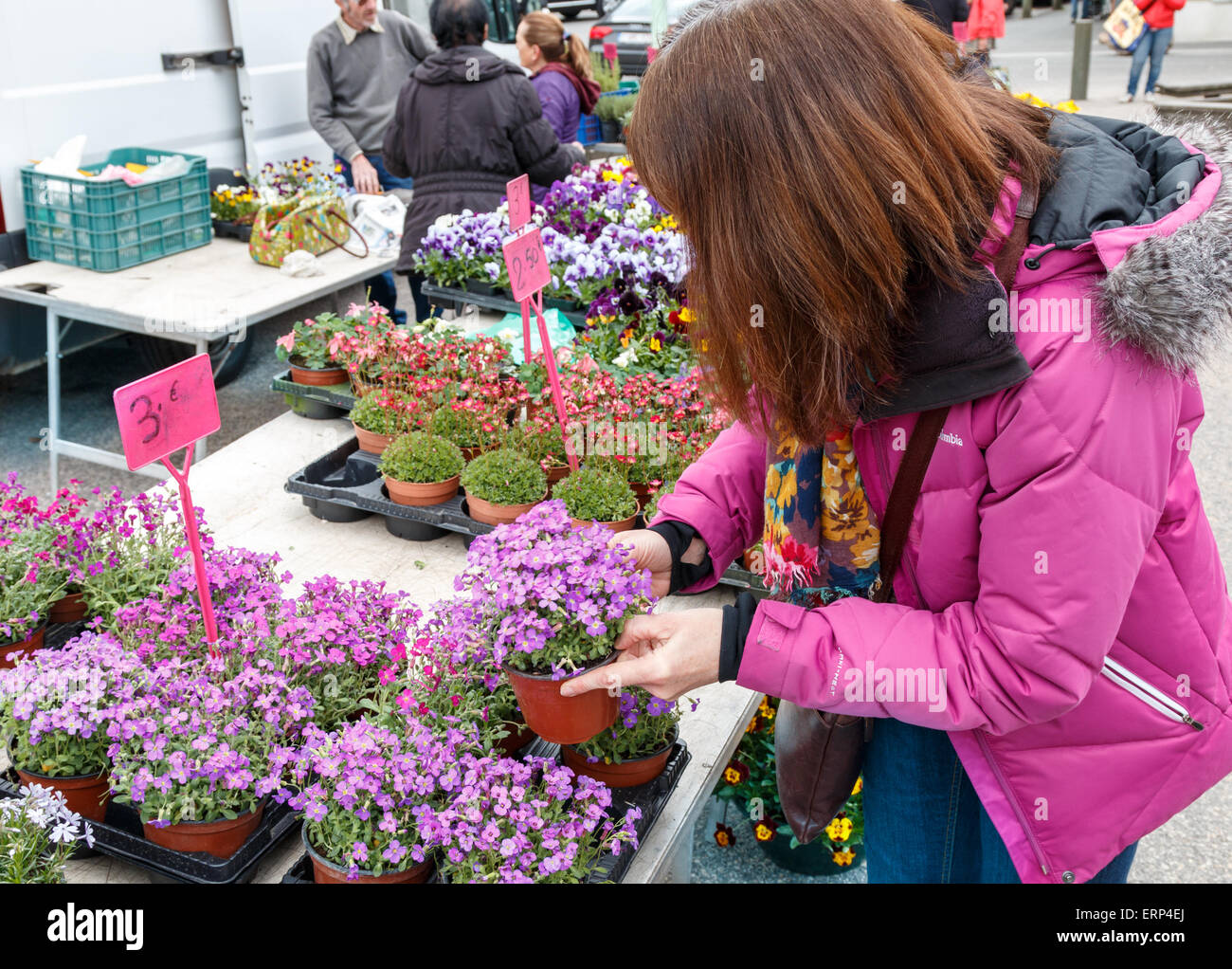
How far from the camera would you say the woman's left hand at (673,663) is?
129 centimetres

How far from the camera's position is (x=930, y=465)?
1186 mm

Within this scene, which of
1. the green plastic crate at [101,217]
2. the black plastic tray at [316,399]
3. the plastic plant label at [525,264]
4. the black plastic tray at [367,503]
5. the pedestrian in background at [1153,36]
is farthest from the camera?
the pedestrian in background at [1153,36]

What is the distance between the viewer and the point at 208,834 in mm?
1477

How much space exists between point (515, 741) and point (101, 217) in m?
3.20

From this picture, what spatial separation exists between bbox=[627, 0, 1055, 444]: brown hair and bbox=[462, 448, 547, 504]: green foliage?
1.28 meters

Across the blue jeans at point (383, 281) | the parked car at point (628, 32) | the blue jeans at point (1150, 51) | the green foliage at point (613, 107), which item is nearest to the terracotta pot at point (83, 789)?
the blue jeans at point (383, 281)

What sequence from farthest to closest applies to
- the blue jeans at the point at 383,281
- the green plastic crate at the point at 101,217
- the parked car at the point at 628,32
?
1. the parked car at the point at 628,32
2. the blue jeans at the point at 383,281
3. the green plastic crate at the point at 101,217

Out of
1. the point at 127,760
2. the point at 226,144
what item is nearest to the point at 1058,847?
the point at 127,760

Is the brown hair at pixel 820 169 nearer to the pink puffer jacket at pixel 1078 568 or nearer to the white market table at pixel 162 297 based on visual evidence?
the pink puffer jacket at pixel 1078 568

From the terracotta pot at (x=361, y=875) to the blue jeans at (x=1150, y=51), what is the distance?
468 inches

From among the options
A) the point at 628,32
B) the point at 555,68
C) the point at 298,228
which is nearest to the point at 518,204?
the point at 298,228

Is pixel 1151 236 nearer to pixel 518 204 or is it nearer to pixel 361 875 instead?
pixel 361 875

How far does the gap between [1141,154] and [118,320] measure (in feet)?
10.9
